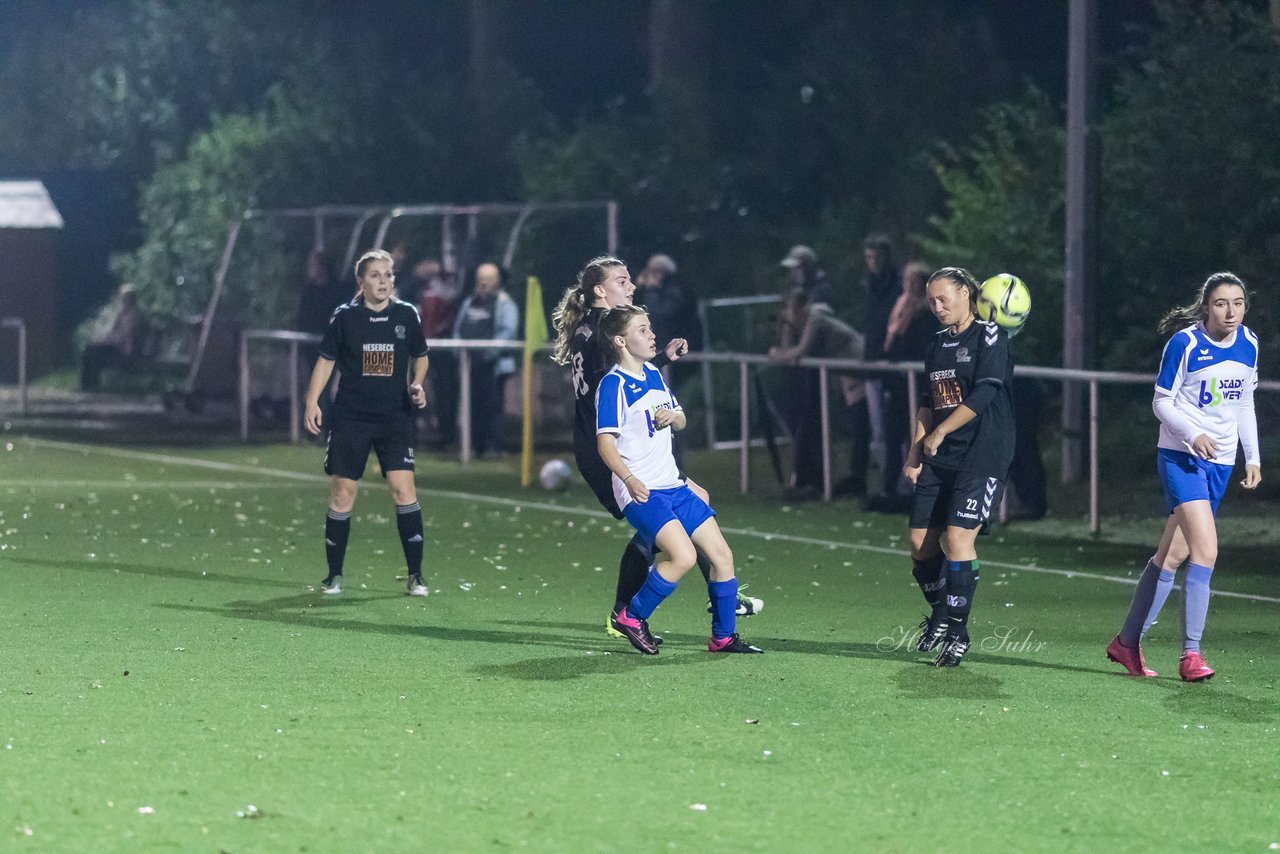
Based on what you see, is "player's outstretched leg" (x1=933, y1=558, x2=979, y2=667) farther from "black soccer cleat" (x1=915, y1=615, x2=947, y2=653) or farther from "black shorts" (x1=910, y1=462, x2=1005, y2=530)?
"black soccer cleat" (x1=915, y1=615, x2=947, y2=653)

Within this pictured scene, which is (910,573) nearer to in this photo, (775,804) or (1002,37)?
(775,804)

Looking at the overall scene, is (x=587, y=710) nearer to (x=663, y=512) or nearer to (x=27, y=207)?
(x=663, y=512)

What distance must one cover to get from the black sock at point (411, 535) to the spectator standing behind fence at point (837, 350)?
6.24 m

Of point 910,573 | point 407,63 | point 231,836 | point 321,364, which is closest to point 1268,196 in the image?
point 910,573

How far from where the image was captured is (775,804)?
7004mm

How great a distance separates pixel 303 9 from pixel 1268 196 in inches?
1086

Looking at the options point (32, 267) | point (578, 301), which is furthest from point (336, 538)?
point (32, 267)

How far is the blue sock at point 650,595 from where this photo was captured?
986 centimetres

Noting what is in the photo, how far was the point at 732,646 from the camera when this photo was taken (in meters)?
10.1

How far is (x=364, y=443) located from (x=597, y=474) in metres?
2.17

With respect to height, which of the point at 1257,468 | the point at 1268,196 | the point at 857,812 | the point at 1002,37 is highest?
the point at 1002,37

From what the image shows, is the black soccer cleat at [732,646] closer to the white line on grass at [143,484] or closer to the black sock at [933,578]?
the black sock at [933,578]


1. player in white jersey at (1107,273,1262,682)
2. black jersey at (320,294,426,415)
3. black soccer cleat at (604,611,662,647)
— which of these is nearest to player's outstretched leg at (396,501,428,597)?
black jersey at (320,294,426,415)

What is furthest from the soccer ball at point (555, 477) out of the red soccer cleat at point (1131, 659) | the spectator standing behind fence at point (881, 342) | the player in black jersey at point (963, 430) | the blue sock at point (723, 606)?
the red soccer cleat at point (1131, 659)
